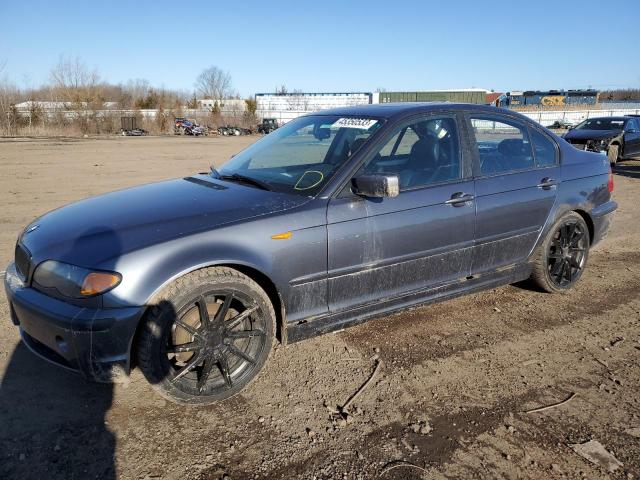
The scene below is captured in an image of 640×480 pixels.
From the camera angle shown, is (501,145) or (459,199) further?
(501,145)

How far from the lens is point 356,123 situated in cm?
379

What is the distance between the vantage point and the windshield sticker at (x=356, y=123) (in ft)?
12.0

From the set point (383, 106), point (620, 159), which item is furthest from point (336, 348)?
point (620, 159)

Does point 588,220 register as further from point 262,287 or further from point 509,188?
point 262,287

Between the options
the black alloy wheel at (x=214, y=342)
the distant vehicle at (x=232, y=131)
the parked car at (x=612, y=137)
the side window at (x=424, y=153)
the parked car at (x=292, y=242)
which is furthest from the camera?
the distant vehicle at (x=232, y=131)

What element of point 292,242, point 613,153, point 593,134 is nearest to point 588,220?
point 292,242

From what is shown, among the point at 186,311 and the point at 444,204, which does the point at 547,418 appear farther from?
the point at 186,311

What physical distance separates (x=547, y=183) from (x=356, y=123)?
5.88 ft

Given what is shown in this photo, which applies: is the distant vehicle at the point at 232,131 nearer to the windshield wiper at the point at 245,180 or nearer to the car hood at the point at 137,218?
the windshield wiper at the point at 245,180

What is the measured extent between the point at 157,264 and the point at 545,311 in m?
3.35

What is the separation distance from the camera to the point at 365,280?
3369 millimetres

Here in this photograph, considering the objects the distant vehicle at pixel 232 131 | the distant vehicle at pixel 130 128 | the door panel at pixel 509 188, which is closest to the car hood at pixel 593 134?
the door panel at pixel 509 188

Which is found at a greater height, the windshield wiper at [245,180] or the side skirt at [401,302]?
the windshield wiper at [245,180]

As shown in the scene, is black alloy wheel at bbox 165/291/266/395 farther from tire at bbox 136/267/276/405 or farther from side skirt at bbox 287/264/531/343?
side skirt at bbox 287/264/531/343
